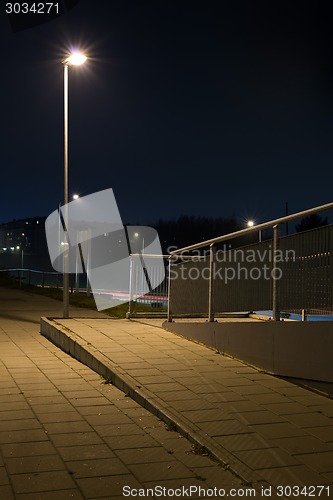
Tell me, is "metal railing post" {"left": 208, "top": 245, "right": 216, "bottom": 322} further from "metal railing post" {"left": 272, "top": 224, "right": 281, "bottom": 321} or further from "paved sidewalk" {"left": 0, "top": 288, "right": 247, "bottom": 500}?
"paved sidewalk" {"left": 0, "top": 288, "right": 247, "bottom": 500}

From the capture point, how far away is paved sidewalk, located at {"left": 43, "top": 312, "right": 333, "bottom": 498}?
15.9 feet

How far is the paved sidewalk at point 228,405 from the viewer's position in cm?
483

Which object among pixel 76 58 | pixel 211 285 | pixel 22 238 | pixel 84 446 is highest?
pixel 76 58

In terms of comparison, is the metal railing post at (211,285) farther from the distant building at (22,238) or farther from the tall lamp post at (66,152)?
the distant building at (22,238)

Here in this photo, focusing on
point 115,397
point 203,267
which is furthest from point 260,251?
point 115,397

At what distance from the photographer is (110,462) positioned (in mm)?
5078

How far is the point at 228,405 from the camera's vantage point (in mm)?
6547

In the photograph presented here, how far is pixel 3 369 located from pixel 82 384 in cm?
177

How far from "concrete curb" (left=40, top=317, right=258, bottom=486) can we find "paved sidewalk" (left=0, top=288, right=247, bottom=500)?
0.07 meters

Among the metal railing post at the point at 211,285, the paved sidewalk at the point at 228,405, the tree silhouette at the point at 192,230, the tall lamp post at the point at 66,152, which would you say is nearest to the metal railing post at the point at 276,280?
the paved sidewalk at the point at 228,405

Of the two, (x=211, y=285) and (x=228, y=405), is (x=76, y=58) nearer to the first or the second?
(x=211, y=285)

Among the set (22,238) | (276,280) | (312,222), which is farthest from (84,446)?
(22,238)

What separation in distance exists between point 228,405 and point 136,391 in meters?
1.21

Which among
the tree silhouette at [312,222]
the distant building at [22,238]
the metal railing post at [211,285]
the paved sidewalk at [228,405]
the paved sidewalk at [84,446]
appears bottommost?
the paved sidewalk at [84,446]
